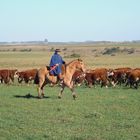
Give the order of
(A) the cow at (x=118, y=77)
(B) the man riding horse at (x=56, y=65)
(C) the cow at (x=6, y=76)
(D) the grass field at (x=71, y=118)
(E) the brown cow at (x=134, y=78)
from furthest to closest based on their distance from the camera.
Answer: (C) the cow at (x=6, y=76) < (A) the cow at (x=118, y=77) < (E) the brown cow at (x=134, y=78) < (B) the man riding horse at (x=56, y=65) < (D) the grass field at (x=71, y=118)

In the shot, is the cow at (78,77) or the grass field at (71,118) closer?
the grass field at (71,118)

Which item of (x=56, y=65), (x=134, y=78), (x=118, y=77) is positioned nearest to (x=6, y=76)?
(x=118, y=77)

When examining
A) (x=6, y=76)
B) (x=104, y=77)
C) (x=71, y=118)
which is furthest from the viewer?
(x=6, y=76)

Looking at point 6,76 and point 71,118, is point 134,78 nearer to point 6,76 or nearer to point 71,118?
point 6,76

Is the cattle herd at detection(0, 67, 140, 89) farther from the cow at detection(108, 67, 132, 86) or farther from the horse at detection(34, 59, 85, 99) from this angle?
the horse at detection(34, 59, 85, 99)

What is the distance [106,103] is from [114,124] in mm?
4727

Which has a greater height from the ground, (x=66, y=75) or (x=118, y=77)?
(x=66, y=75)

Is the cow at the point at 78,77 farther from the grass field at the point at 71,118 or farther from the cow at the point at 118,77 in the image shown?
the grass field at the point at 71,118

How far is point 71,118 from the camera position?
523 inches

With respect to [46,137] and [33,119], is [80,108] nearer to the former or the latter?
[33,119]

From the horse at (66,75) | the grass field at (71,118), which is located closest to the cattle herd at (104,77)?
the grass field at (71,118)

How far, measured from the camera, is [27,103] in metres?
17.3

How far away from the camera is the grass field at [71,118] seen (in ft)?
35.8

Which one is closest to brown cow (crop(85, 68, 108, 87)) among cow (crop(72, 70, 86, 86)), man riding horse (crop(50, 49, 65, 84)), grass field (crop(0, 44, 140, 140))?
cow (crop(72, 70, 86, 86))
